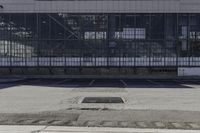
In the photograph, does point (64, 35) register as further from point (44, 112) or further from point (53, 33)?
point (44, 112)

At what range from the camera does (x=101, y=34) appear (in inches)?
2040

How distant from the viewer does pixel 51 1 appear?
52.3m

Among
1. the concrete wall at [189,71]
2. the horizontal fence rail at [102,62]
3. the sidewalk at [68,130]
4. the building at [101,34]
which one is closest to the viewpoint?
the sidewalk at [68,130]

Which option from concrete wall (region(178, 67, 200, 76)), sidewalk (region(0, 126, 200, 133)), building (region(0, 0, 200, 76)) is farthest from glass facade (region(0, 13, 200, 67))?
sidewalk (region(0, 126, 200, 133))

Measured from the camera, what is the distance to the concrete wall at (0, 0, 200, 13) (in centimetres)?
5147

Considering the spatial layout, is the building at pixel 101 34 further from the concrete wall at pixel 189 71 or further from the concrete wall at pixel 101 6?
the concrete wall at pixel 189 71

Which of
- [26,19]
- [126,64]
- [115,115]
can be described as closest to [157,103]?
[115,115]

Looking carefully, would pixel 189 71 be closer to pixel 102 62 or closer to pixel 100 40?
pixel 102 62

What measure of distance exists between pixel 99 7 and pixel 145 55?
7.26 meters

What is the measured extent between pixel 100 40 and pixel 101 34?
670 mm

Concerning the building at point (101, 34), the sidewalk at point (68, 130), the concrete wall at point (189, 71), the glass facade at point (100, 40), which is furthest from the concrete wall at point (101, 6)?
the sidewalk at point (68, 130)

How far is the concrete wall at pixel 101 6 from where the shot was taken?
169 feet

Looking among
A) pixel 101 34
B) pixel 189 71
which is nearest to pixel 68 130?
pixel 101 34

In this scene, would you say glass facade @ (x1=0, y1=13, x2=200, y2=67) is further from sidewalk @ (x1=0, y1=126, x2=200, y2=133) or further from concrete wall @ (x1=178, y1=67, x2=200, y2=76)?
sidewalk @ (x1=0, y1=126, x2=200, y2=133)
